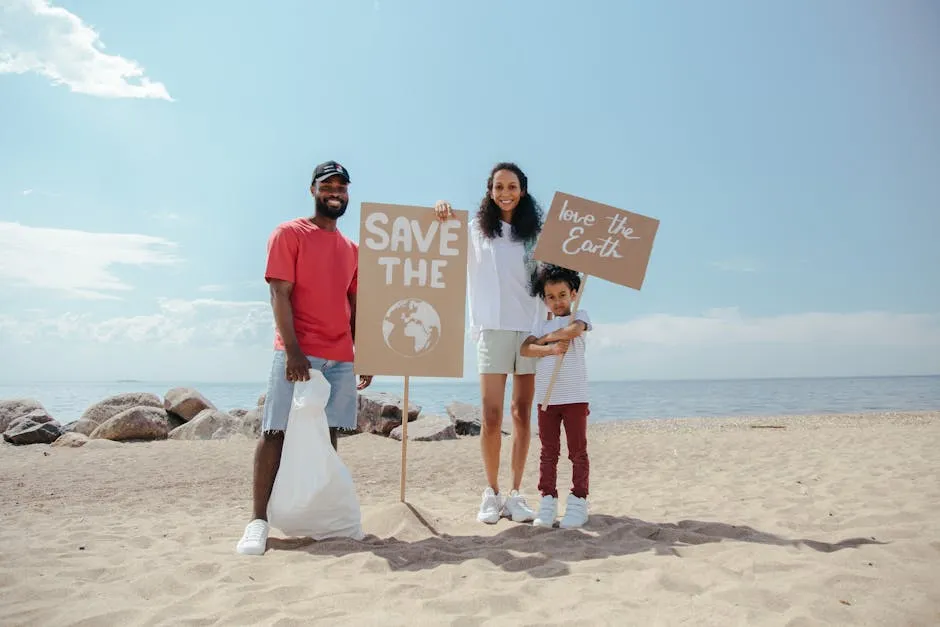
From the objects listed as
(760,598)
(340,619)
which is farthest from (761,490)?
(340,619)

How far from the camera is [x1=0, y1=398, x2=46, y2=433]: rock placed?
36.8 feet

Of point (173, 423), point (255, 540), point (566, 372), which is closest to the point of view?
point (255, 540)

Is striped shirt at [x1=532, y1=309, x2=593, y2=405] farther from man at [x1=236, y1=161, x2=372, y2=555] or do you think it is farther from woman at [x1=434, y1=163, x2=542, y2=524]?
man at [x1=236, y1=161, x2=372, y2=555]

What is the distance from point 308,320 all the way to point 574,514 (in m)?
2.11

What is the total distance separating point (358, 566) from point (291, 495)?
0.70 m

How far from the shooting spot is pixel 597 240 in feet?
13.4

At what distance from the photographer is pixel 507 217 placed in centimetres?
428

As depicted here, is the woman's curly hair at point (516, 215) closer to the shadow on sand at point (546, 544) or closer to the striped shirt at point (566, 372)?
the striped shirt at point (566, 372)

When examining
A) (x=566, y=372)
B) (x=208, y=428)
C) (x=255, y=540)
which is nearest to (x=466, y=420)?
(x=208, y=428)

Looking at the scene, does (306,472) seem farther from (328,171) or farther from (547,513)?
(328,171)

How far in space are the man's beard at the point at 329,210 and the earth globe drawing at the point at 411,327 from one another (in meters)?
0.71

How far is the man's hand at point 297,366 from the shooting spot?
3.57 m

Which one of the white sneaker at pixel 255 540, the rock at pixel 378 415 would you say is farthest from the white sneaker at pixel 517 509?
the rock at pixel 378 415

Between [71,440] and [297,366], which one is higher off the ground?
[297,366]
